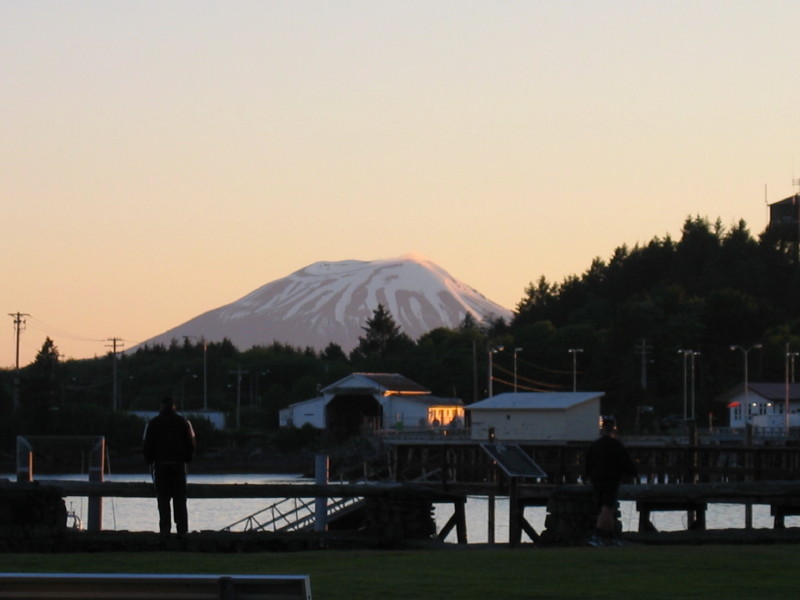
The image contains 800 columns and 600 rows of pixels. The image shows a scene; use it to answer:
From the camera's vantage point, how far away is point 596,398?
323 feet

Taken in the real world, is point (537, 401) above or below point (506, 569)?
above

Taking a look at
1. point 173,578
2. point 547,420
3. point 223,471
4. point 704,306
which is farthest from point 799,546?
point 704,306

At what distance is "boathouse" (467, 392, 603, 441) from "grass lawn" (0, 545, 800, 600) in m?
77.5

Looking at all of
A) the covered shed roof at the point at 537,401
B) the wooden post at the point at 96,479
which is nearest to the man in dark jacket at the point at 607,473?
the wooden post at the point at 96,479

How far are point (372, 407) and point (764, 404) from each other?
3483 cm

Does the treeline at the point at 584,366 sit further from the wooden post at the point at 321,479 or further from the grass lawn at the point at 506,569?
the grass lawn at the point at 506,569

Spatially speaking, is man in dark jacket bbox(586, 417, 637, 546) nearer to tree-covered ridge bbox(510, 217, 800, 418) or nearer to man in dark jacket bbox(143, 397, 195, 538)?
man in dark jacket bbox(143, 397, 195, 538)

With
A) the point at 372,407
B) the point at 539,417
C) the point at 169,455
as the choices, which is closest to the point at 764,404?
the point at 372,407

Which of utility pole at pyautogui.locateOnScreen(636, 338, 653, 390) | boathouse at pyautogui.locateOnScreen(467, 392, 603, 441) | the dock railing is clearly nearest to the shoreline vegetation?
boathouse at pyautogui.locateOnScreen(467, 392, 603, 441)

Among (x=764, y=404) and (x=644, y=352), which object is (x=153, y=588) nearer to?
(x=764, y=404)

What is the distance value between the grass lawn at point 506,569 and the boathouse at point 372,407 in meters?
114

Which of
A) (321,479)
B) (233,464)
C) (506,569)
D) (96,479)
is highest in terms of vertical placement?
(96,479)

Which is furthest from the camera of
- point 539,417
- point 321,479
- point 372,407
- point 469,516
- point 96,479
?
point 372,407

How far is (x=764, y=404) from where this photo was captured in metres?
128
